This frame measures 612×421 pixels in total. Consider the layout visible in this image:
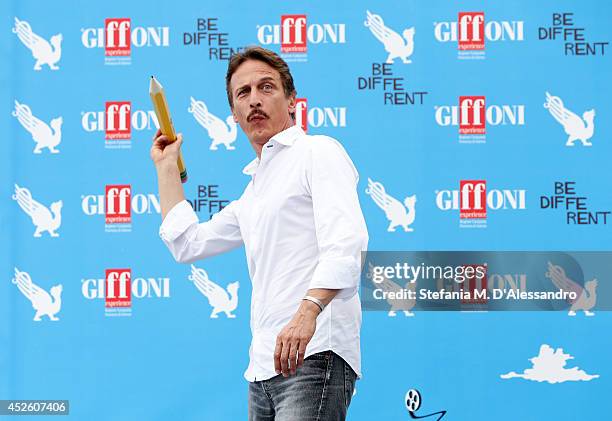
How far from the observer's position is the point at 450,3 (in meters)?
3.45

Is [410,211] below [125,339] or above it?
above

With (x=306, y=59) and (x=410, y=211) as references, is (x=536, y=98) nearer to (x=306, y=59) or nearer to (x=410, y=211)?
(x=410, y=211)

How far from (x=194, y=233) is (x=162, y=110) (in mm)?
320

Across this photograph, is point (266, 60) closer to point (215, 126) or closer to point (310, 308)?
point (310, 308)

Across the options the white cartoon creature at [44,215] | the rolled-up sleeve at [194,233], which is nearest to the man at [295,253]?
the rolled-up sleeve at [194,233]

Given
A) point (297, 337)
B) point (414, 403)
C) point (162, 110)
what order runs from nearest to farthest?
point (297, 337) → point (162, 110) → point (414, 403)

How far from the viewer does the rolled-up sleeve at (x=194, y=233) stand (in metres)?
1.98

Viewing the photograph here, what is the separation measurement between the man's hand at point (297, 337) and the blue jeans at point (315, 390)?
4.4 inches

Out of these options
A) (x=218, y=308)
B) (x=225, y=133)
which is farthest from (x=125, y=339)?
(x=225, y=133)

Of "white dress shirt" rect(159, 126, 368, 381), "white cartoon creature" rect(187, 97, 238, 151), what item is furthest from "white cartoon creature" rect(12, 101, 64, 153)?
"white dress shirt" rect(159, 126, 368, 381)

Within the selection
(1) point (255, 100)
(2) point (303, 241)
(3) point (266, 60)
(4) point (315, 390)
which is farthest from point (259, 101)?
(4) point (315, 390)

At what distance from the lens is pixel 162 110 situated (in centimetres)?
195

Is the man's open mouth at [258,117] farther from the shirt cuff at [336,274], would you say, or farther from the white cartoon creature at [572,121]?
the white cartoon creature at [572,121]

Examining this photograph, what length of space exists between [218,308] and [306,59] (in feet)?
3.80
